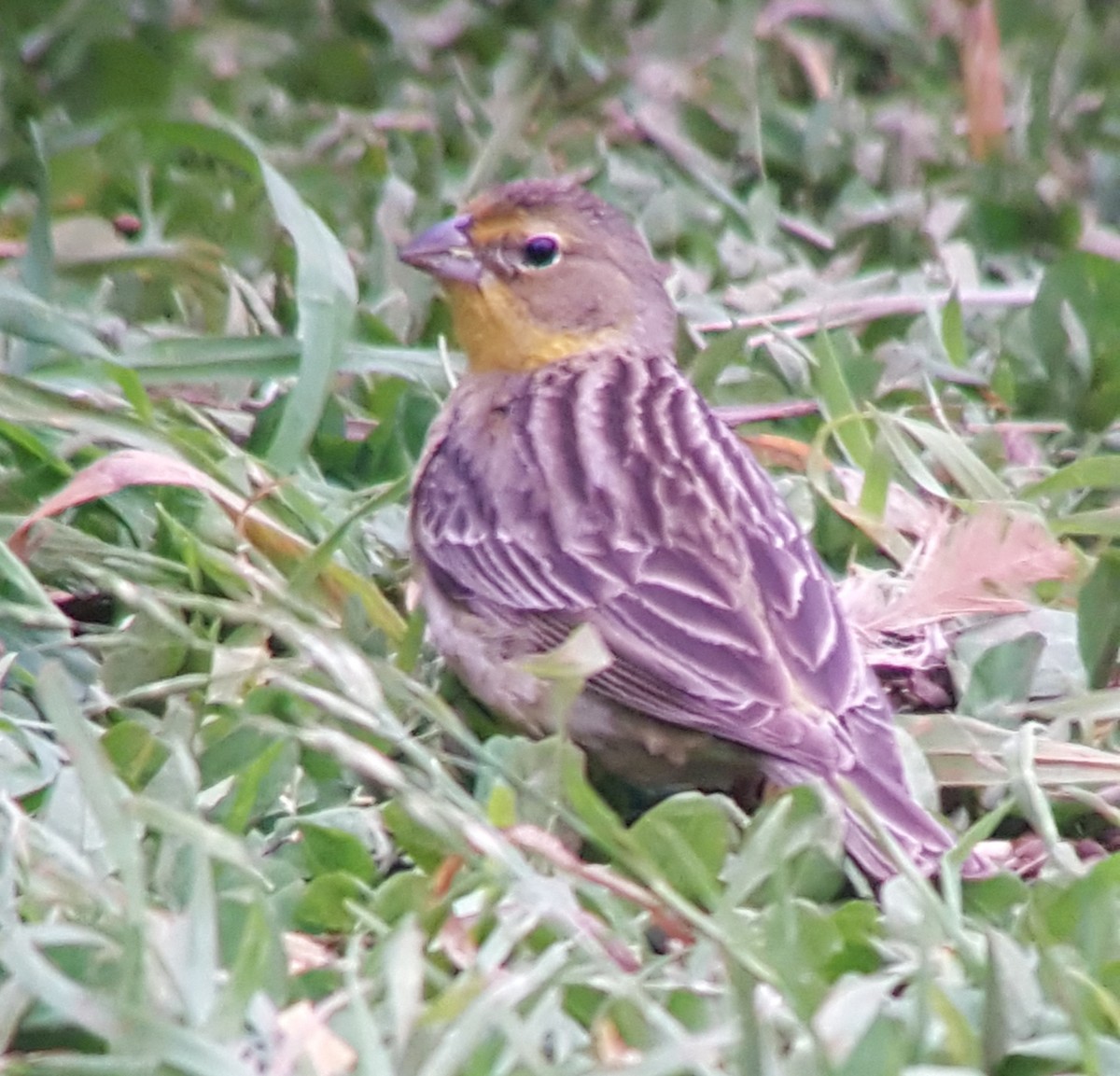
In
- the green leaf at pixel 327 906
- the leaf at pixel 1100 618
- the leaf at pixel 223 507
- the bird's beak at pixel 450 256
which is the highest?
the bird's beak at pixel 450 256

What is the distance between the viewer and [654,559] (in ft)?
14.1

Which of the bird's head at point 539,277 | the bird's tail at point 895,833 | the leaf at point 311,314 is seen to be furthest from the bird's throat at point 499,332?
the bird's tail at point 895,833


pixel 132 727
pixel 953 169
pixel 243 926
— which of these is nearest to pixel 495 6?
pixel 953 169

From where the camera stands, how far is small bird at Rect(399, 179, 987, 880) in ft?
13.2

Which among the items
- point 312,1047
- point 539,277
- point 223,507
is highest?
point 539,277

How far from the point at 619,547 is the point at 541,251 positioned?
1.09 m

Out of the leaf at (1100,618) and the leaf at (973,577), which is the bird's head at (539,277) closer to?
the leaf at (973,577)

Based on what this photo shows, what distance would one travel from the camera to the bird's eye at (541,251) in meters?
5.20

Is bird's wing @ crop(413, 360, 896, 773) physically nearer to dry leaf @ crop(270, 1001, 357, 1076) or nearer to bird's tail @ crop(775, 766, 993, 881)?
bird's tail @ crop(775, 766, 993, 881)

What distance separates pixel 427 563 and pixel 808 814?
3.65ft

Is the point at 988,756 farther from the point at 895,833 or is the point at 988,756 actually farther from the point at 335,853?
the point at 335,853

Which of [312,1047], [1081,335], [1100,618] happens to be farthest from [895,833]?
[1081,335]

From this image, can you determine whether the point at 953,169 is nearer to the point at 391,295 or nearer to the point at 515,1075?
the point at 391,295

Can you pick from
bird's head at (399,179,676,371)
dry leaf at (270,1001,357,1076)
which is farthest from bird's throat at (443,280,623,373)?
dry leaf at (270,1001,357,1076)
